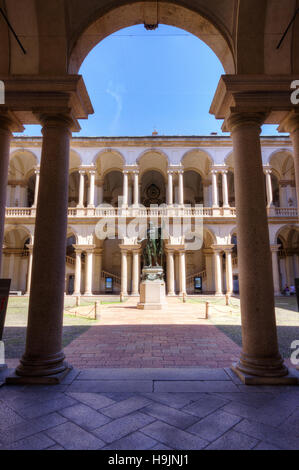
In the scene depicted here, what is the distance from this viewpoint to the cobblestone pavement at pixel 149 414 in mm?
2156

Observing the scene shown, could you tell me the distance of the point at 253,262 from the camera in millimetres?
3654

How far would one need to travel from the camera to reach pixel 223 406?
9.12 feet

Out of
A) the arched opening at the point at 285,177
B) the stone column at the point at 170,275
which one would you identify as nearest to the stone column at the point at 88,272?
the stone column at the point at 170,275

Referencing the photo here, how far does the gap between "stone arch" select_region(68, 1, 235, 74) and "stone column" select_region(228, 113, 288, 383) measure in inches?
51.5

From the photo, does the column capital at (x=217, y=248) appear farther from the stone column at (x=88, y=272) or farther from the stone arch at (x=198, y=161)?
the stone column at (x=88, y=272)

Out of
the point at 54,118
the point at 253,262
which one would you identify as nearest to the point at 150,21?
the point at 54,118

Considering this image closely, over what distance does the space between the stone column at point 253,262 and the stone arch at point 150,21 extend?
1.31m

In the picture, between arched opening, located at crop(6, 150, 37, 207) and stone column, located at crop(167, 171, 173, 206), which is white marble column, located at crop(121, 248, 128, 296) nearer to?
stone column, located at crop(167, 171, 173, 206)

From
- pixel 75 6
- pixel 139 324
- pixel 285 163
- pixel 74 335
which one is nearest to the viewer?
pixel 75 6

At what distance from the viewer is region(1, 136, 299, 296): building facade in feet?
72.4

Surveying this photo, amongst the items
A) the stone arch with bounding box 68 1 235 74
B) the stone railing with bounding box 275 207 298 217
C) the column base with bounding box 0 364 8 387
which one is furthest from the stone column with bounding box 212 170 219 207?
the column base with bounding box 0 364 8 387
